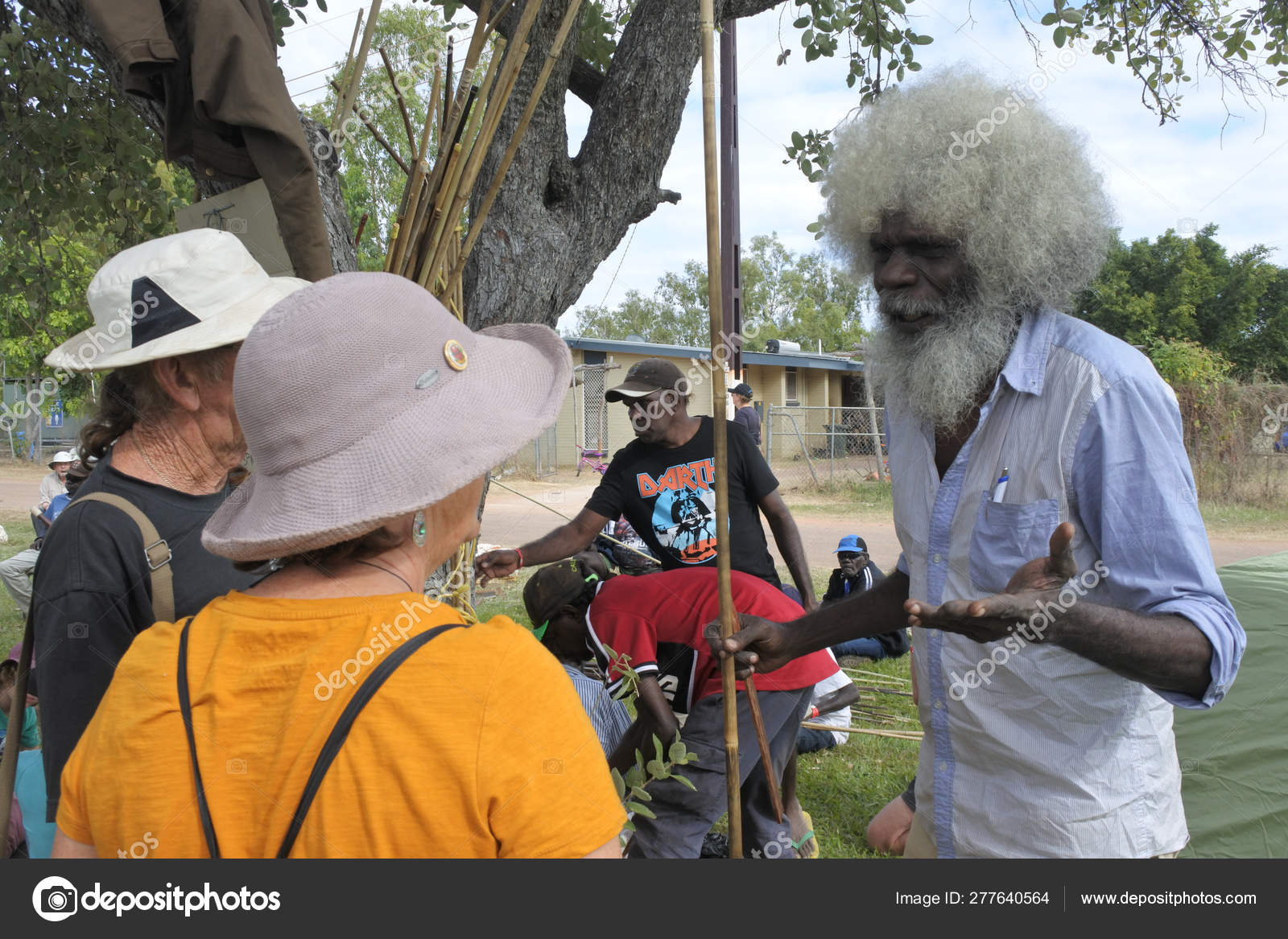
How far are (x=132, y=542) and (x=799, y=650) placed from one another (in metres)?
1.46

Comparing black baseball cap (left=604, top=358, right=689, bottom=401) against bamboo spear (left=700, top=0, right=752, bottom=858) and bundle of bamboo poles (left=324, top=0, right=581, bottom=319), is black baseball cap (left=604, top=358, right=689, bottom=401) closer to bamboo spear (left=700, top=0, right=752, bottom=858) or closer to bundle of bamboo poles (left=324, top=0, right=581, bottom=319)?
bundle of bamboo poles (left=324, top=0, right=581, bottom=319)

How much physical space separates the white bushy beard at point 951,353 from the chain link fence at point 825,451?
43.8 feet

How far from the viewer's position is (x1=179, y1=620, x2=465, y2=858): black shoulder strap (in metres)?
0.95

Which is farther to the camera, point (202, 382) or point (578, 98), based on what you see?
point (578, 98)

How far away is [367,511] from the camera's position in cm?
107

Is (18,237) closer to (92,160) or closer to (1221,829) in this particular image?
(92,160)

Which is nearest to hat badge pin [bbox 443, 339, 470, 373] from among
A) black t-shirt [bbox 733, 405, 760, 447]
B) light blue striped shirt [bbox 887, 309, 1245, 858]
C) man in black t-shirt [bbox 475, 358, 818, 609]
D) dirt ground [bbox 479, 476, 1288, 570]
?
light blue striped shirt [bbox 887, 309, 1245, 858]

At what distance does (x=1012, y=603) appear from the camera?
133 centimetres

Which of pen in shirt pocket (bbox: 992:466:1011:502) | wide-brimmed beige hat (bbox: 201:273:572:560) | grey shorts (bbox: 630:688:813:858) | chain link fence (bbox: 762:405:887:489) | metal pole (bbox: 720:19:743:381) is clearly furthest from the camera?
chain link fence (bbox: 762:405:887:489)

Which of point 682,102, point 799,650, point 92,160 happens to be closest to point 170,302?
point 799,650

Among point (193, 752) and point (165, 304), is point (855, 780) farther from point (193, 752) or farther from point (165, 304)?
point (193, 752)

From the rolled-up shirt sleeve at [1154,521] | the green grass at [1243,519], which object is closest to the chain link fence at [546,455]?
the green grass at [1243,519]

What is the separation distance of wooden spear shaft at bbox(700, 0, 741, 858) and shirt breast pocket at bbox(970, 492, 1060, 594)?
0.50 metres
